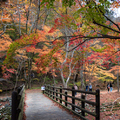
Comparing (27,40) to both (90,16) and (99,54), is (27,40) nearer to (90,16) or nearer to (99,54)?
(90,16)

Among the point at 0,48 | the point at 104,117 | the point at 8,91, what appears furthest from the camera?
the point at 8,91

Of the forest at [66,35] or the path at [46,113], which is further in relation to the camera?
the forest at [66,35]

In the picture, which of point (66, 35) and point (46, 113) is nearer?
point (46, 113)

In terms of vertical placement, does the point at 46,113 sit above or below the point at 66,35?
below

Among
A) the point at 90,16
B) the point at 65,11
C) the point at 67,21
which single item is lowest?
the point at 90,16

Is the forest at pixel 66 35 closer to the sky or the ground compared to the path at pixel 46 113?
closer to the sky

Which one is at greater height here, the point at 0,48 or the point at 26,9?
the point at 26,9

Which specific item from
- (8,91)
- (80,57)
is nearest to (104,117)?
(80,57)

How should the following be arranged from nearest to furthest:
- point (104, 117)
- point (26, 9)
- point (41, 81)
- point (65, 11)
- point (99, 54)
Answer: point (104, 117) → point (99, 54) → point (65, 11) → point (26, 9) → point (41, 81)

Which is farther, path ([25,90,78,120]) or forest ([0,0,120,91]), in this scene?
forest ([0,0,120,91])

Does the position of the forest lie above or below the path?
above

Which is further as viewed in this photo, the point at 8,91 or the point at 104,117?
the point at 8,91

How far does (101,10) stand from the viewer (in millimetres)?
4715

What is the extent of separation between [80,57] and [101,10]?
5.08 meters
